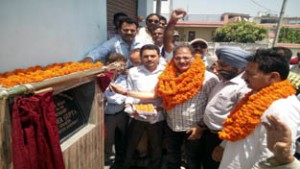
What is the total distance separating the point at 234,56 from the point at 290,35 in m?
36.4

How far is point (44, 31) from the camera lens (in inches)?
102

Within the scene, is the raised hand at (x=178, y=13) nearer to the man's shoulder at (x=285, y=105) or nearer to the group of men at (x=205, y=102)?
the group of men at (x=205, y=102)

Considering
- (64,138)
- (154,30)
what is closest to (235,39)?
(154,30)

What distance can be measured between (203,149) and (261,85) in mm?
1244

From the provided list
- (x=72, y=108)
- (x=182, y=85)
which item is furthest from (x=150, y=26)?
(x=72, y=108)

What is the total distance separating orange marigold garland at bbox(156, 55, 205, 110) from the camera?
259 centimetres

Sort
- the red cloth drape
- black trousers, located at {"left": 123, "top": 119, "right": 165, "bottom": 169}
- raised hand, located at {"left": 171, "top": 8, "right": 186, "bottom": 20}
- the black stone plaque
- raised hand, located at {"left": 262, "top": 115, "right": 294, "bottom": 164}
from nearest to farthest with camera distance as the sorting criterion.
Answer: raised hand, located at {"left": 262, "top": 115, "right": 294, "bottom": 164}, the red cloth drape, the black stone plaque, black trousers, located at {"left": 123, "top": 119, "right": 165, "bottom": 169}, raised hand, located at {"left": 171, "top": 8, "right": 186, "bottom": 20}

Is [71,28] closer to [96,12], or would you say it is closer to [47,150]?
[96,12]

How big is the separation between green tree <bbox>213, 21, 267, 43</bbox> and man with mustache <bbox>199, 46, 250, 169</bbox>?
29848mm

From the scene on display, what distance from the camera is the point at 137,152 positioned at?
348cm

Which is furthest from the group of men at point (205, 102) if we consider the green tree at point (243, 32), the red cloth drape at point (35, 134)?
the green tree at point (243, 32)

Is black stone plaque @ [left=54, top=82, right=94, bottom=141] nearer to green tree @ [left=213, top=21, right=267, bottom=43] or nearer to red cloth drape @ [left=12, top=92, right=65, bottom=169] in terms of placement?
red cloth drape @ [left=12, top=92, right=65, bottom=169]

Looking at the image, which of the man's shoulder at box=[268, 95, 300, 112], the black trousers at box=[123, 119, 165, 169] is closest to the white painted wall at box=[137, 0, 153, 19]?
the black trousers at box=[123, 119, 165, 169]

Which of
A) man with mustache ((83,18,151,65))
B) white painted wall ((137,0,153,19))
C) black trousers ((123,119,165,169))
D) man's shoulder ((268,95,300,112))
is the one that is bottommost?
black trousers ((123,119,165,169))
